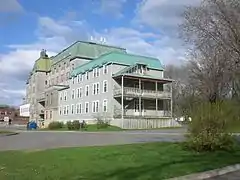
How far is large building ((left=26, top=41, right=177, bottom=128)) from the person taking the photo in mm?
54594

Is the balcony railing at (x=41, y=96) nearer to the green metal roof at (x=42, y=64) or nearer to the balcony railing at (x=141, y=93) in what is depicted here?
the green metal roof at (x=42, y=64)

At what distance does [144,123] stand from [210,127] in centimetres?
3777

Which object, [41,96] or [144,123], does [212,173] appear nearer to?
[144,123]

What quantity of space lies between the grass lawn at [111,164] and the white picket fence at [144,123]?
3571cm

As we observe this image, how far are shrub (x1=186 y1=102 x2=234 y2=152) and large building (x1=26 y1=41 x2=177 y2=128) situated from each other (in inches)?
1396

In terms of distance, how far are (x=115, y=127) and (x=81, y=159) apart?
38625 mm

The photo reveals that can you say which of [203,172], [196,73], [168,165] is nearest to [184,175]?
[203,172]

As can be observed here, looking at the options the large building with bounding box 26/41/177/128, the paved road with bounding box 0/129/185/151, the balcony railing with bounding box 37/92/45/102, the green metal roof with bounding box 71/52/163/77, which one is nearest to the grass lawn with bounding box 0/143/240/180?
the paved road with bounding box 0/129/185/151

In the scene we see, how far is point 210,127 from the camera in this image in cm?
1630

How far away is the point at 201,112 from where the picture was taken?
16438mm

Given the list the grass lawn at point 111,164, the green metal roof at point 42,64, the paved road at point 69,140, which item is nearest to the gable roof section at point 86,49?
the green metal roof at point 42,64

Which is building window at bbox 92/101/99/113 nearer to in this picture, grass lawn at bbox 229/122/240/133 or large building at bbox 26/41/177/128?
large building at bbox 26/41/177/128

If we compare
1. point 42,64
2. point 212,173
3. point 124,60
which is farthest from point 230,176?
point 42,64

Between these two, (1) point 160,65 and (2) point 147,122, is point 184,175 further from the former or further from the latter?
(1) point 160,65
